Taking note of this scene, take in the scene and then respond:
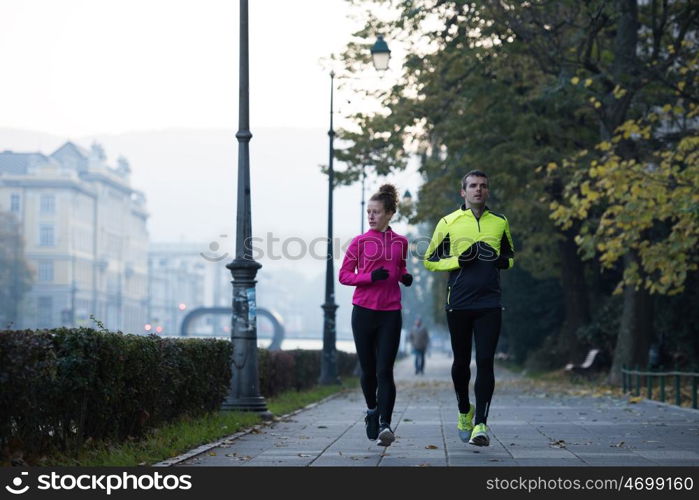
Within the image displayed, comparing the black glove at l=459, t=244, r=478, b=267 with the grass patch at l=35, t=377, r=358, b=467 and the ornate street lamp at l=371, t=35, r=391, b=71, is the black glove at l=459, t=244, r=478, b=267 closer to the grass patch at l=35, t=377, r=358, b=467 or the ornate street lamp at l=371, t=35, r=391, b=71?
the grass patch at l=35, t=377, r=358, b=467

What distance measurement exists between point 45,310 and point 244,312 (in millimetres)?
116524

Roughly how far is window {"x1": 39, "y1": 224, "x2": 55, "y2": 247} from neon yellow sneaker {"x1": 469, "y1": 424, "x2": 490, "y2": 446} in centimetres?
12552

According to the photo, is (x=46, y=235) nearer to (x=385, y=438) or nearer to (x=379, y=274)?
(x=385, y=438)

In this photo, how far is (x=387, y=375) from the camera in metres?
9.62

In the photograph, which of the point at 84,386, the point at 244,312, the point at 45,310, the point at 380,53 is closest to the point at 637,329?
the point at 380,53

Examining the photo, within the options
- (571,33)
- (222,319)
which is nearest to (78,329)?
(571,33)

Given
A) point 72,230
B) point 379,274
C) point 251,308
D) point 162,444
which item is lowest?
point 162,444

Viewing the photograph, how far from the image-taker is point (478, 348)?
9.77 m

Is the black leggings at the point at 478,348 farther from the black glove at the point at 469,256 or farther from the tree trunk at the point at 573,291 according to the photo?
the tree trunk at the point at 573,291

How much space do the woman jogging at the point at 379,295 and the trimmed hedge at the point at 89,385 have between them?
1863mm

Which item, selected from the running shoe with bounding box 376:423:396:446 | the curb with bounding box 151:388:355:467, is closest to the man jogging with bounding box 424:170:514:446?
the running shoe with bounding box 376:423:396:446

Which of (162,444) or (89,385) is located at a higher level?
(89,385)
